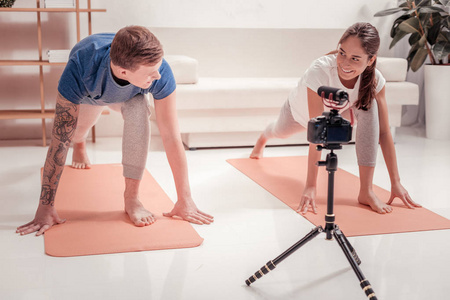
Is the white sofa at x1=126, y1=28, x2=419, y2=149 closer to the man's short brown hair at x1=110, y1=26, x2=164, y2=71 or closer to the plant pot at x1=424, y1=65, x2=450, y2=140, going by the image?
the plant pot at x1=424, y1=65, x2=450, y2=140

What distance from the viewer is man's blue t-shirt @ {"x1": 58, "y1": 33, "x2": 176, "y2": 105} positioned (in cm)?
198

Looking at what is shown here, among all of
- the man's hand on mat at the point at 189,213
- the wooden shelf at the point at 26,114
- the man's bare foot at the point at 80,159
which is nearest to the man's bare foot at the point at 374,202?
the man's hand on mat at the point at 189,213

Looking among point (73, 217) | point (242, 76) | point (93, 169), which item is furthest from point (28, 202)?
point (242, 76)

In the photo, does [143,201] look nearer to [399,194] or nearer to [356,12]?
[399,194]

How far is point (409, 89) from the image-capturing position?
12.0ft

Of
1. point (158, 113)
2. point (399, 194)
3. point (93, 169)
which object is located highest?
point (158, 113)

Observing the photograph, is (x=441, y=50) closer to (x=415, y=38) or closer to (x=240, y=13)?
(x=415, y=38)

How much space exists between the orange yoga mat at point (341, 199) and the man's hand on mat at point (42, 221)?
938 millimetres

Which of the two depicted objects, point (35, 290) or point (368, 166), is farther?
point (368, 166)

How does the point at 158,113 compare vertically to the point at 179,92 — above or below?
above

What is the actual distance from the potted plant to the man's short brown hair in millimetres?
2506

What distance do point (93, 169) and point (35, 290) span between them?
1410mm

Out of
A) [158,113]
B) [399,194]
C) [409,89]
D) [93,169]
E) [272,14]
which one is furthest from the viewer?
[272,14]

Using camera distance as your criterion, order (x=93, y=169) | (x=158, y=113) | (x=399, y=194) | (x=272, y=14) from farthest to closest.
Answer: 1. (x=272, y=14)
2. (x=93, y=169)
3. (x=399, y=194)
4. (x=158, y=113)
